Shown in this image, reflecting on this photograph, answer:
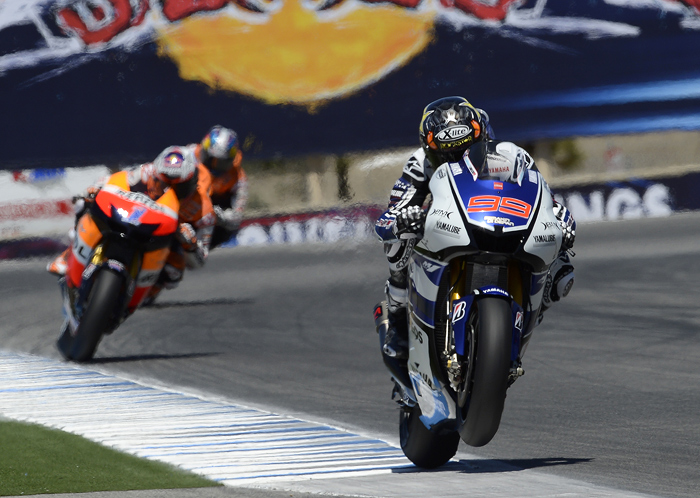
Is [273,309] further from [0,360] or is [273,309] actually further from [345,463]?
[345,463]

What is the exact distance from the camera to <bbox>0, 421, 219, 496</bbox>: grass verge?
4.29 meters

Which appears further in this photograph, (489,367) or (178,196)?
(178,196)

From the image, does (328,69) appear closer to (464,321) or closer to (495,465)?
(495,465)

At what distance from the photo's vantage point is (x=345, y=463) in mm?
5035

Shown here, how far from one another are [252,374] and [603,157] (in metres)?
10.3

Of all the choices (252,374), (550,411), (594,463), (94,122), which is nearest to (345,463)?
(594,463)

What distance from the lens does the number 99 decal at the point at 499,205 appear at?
433cm

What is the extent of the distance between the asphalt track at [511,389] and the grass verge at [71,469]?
0.31m

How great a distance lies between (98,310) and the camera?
775 centimetres

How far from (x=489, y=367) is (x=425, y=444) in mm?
915

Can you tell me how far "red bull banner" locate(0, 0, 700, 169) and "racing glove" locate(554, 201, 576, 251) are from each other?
12.1 m

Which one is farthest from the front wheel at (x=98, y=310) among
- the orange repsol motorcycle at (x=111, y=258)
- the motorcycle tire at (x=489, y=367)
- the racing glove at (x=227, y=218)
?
the motorcycle tire at (x=489, y=367)

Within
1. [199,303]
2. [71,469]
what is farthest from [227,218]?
[71,469]

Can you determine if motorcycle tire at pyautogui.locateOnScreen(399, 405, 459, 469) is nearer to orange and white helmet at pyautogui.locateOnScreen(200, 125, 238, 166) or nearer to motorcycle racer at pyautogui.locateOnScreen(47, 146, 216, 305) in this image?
motorcycle racer at pyautogui.locateOnScreen(47, 146, 216, 305)
